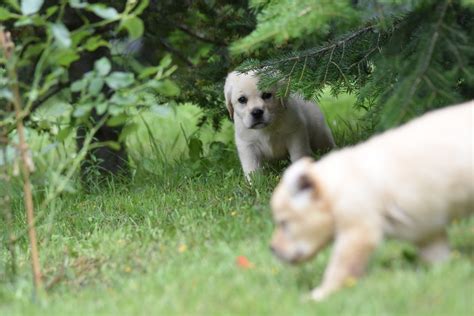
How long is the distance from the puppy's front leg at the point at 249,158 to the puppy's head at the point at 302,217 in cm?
271

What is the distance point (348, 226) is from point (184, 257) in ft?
3.59

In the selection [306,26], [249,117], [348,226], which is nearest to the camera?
[348,226]

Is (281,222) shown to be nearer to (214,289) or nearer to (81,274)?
(214,289)

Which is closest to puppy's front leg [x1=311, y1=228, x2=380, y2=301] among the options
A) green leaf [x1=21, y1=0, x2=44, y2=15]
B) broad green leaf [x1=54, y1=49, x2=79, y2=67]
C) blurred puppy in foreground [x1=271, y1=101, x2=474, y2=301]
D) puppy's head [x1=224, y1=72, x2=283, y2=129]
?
blurred puppy in foreground [x1=271, y1=101, x2=474, y2=301]

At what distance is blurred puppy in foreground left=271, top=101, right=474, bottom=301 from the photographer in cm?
285

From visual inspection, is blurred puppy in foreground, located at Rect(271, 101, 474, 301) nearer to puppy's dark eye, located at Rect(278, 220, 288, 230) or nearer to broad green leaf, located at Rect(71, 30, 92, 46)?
puppy's dark eye, located at Rect(278, 220, 288, 230)

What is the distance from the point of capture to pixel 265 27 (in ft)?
11.4

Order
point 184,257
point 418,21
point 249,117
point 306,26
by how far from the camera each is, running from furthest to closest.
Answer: point 249,117 → point 418,21 → point 184,257 → point 306,26

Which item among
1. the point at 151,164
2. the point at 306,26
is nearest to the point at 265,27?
the point at 306,26

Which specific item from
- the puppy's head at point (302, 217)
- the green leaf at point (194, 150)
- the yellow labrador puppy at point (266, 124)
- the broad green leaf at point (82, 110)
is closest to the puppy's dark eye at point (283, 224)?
the puppy's head at point (302, 217)

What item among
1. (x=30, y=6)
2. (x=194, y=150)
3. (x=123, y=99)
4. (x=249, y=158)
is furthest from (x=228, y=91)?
(x=30, y=6)

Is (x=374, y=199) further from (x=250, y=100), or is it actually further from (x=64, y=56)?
(x=250, y=100)

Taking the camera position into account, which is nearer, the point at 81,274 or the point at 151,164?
the point at 81,274

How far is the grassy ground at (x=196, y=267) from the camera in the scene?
279 cm
